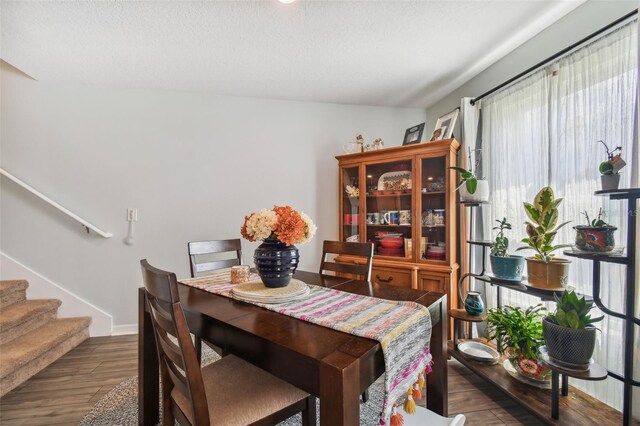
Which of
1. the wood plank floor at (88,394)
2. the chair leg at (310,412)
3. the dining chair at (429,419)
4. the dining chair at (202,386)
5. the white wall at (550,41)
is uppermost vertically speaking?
the white wall at (550,41)

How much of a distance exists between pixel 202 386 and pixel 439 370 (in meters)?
1.08

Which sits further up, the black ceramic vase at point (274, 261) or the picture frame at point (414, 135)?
the picture frame at point (414, 135)

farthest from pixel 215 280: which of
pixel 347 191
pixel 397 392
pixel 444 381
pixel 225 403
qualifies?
pixel 347 191

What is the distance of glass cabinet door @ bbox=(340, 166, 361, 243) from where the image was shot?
9.38 feet

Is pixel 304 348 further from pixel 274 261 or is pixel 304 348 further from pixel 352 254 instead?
pixel 352 254

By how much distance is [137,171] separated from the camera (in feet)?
8.46

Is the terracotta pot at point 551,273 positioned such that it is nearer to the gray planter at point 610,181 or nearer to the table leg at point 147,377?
the gray planter at point 610,181

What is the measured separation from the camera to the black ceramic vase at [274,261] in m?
1.26

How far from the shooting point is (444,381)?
4.37ft

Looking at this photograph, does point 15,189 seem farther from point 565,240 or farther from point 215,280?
point 565,240

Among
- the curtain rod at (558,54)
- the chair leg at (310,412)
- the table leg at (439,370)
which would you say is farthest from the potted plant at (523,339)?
the curtain rod at (558,54)

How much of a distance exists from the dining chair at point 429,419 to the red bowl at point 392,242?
1.45 metres

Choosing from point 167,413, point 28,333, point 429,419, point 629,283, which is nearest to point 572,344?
point 629,283

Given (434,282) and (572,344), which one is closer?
(572,344)
